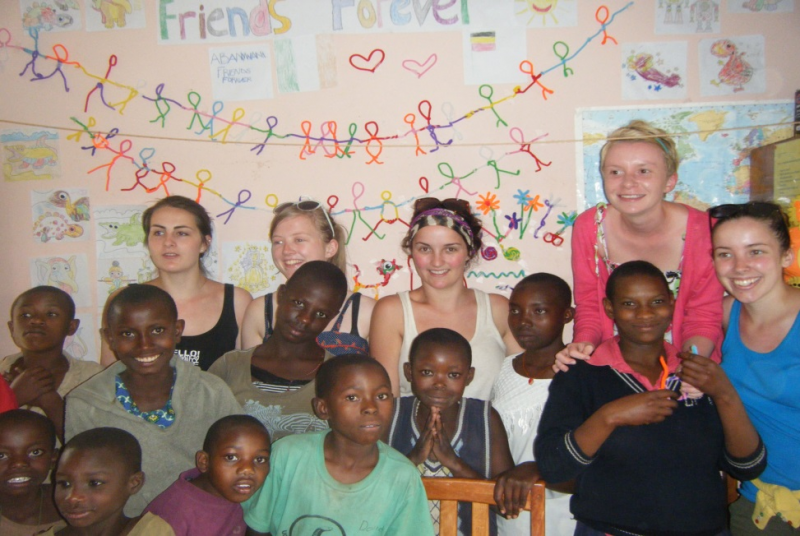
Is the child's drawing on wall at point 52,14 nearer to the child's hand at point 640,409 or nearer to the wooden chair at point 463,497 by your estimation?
the wooden chair at point 463,497

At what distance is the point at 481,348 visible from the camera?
199 centimetres

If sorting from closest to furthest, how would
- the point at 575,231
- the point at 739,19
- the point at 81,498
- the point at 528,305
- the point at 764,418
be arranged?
the point at 81,498, the point at 764,418, the point at 528,305, the point at 575,231, the point at 739,19

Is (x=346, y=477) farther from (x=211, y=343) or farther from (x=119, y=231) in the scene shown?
(x=119, y=231)

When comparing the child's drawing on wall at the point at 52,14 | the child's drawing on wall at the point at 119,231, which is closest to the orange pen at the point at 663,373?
the child's drawing on wall at the point at 119,231

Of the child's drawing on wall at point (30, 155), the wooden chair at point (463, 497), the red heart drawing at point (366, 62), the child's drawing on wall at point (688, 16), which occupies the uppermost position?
the child's drawing on wall at point (688, 16)

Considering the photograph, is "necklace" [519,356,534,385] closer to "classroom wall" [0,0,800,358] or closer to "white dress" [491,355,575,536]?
"white dress" [491,355,575,536]

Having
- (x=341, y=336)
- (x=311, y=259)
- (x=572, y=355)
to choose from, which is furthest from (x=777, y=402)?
(x=311, y=259)

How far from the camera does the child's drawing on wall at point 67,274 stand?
102 inches

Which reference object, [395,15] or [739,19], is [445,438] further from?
[739,19]

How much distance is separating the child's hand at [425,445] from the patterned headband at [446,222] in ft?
2.42

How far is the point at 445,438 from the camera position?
62.4 inches

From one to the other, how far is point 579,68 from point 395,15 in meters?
0.85

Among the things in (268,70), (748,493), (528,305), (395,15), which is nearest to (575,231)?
(528,305)

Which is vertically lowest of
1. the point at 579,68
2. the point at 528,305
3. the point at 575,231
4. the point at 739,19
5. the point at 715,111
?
the point at 528,305
